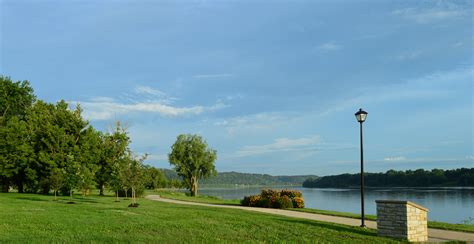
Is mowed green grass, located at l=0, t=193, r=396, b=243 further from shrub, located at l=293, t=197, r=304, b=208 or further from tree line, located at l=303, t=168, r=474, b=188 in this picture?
tree line, located at l=303, t=168, r=474, b=188

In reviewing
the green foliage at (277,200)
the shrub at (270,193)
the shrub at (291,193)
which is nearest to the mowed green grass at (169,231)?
the green foliage at (277,200)

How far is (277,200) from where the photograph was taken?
2430cm

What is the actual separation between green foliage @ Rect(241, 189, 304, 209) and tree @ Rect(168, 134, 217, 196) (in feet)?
91.9

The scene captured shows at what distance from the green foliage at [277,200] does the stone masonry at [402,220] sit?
42.3ft

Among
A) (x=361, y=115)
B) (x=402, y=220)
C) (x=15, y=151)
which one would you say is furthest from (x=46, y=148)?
(x=402, y=220)

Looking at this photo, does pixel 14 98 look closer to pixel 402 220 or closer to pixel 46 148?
pixel 46 148

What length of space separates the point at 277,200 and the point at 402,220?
13.6m

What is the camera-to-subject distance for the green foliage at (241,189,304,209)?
79.5 feet

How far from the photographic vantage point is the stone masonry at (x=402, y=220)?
428 inches

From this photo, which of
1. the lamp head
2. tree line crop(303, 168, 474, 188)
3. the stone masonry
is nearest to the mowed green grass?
the stone masonry

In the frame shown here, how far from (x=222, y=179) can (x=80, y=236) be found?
148046 mm

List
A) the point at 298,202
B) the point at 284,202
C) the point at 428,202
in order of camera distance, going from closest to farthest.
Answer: the point at 284,202
the point at 298,202
the point at 428,202

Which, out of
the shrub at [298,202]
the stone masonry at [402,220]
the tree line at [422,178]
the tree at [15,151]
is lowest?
the tree line at [422,178]

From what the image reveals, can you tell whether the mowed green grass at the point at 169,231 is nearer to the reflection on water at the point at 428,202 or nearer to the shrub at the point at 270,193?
the shrub at the point at 270,193
